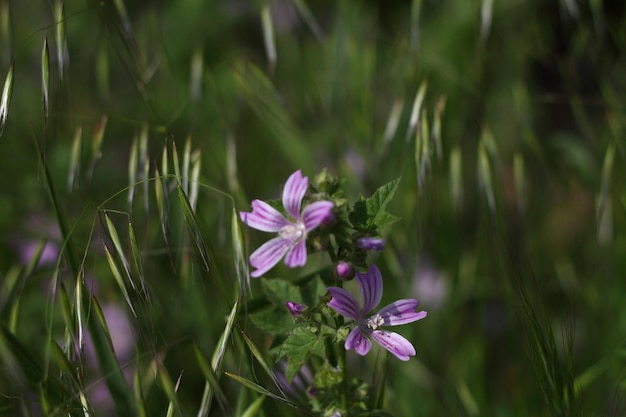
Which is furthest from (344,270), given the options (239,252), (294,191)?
(239,252)

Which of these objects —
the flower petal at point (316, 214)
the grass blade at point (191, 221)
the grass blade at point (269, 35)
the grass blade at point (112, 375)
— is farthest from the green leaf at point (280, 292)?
the grass blade at point (269, 35)

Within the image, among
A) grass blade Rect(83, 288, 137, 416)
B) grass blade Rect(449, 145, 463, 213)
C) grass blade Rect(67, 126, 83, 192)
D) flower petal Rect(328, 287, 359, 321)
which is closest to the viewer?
flower petal Rect(328, 287, 359, 321)

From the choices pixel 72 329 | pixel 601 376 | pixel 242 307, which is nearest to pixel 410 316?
pixel 242 307

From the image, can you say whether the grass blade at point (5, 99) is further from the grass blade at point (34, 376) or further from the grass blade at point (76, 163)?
the grass blade at point (34, 376)

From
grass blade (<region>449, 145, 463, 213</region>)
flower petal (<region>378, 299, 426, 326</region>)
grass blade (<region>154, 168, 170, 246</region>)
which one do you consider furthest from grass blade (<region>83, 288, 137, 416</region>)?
grass blade (<region>449, 145, 463, 213</region>)

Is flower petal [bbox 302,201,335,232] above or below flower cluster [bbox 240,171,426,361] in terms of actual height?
above

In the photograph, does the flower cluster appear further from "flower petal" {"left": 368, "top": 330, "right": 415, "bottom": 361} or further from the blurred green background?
the blurred green background
